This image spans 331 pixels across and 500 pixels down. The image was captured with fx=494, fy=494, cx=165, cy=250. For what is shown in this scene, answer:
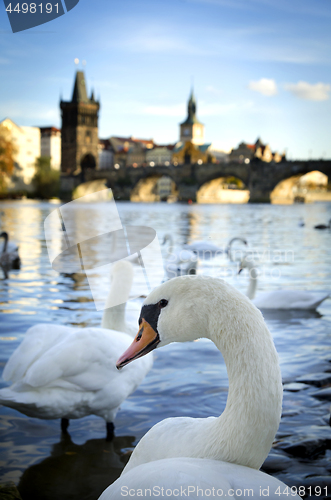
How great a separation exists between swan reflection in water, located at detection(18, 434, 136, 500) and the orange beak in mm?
974

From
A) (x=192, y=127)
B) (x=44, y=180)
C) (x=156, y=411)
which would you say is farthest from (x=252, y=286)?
(x=192, y=127)

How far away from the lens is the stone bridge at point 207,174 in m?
53.2

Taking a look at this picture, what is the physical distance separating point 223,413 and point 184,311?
28 centimetres

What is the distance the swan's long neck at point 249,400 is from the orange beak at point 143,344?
9.1 inches

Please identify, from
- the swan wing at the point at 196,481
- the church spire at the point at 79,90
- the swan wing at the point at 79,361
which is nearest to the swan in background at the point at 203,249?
the swan wing at the point at 79,361

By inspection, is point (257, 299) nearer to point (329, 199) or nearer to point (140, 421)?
point (140, 421)

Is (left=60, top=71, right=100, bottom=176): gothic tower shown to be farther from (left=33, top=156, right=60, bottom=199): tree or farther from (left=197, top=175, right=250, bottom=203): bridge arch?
(left=197, top=175, right=250, bottom=203): bridge arch

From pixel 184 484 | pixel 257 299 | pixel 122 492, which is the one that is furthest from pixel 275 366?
pixel 257 299

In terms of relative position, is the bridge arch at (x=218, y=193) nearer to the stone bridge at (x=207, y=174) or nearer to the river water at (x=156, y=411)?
the stone bridge at (x=207, y=174)

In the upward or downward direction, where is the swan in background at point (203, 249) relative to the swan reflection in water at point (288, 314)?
upward

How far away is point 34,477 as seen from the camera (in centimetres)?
→ 218

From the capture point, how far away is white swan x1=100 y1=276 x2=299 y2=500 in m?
1.13

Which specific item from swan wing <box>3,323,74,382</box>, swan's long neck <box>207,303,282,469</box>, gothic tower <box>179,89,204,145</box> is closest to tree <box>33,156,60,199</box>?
gothic tower <box>179,89,204,145</box>

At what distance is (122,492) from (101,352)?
133cm
